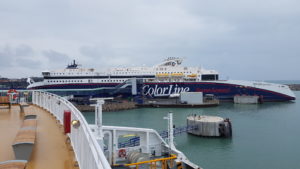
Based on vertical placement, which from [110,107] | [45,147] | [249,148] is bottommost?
[249,148]

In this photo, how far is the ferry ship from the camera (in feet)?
132

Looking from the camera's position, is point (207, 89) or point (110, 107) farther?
point (207, 89)

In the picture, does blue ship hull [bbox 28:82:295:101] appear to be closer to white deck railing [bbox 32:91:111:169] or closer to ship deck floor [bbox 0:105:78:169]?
white deck railing [bbox 32:91:111:169]

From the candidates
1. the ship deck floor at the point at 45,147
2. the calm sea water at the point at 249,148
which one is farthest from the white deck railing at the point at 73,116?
the calm sea water at the point at 249,148

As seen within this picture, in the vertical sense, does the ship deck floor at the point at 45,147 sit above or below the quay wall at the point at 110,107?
above

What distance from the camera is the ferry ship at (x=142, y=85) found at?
1580 inches

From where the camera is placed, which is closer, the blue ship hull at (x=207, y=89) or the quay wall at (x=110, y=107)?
the quay wall at (x=110, y=107)

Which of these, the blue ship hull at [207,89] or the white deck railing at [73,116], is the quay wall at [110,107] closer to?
the blue ship hull at [207,89]

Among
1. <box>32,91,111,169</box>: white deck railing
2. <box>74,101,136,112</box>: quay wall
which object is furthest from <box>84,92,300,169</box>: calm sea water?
<box>74,101,136,112</box>: quay wall

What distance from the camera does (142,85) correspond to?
133 feet

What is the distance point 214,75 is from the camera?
4434 centimetres

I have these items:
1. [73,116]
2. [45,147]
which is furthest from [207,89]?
[45,147]

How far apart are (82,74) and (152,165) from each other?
120ft

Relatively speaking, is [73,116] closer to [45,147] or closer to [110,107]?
[45,147]
